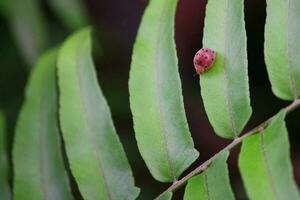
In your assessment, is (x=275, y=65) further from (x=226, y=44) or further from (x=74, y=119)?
(x=74, y=119)

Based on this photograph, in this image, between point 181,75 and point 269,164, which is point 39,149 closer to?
point 269,164

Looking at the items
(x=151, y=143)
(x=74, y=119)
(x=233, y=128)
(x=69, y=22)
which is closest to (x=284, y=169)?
(x=233, y=128)

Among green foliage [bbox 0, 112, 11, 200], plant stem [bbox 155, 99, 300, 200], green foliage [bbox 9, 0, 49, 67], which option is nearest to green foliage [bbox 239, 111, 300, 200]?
plant stem [bbox 155, 99, 300, 200]

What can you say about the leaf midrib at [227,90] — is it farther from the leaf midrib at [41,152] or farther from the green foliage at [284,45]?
the leaf midrib at [41,152]

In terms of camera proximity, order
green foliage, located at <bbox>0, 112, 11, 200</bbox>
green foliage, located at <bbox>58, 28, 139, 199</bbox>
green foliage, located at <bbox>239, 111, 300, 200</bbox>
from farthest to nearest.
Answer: green foliage, located at <bbox>0, 112, 11, 200</bbox>, green foliage, located at <bbox>58, 28, 139, 199</bbox>, green foliage, located at <bbox>239, 111, 300, 200</bbox>

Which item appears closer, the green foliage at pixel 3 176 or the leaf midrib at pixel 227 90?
the leaf midrib at pixel 227 90

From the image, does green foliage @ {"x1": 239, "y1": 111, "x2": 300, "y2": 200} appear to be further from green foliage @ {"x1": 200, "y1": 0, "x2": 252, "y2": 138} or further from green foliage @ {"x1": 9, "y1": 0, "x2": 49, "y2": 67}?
green foliage @ {"x1": 9, "y1": 0, "x2": 49, "y2": 67}

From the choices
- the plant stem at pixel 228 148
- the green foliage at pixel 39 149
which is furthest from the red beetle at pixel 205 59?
the green foliage at pixel 39 149
